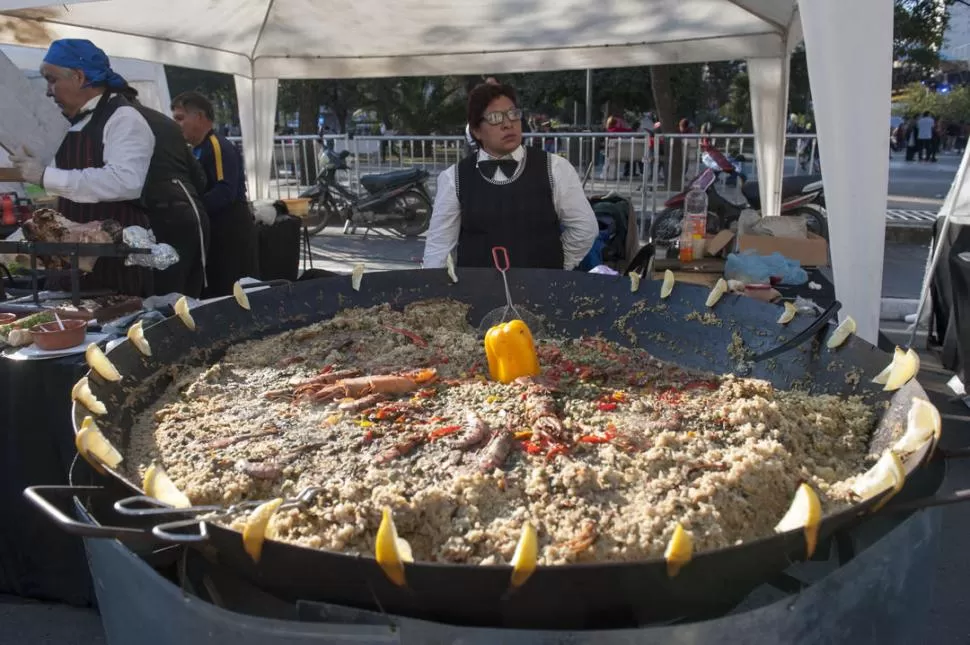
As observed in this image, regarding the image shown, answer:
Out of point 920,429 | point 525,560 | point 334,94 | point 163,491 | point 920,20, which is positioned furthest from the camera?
point 334,94

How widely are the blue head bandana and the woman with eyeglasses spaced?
1534mm

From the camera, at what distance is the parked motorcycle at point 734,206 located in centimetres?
681

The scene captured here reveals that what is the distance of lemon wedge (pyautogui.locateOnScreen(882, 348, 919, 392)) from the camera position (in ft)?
5.22

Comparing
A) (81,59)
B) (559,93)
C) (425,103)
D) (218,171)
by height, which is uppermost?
Result: (559,93)

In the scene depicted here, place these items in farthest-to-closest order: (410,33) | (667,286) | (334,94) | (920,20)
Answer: (334,94) < (920,20) < (410,33) < (667,286)

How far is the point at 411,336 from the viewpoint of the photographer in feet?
7.44

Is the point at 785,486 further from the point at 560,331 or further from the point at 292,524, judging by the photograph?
the point at 560,331

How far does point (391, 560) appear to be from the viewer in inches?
39.9

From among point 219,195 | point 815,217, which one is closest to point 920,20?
point 815,217

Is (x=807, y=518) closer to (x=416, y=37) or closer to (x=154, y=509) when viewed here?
(x=154, y=509)

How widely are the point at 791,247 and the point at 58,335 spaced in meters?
3.82

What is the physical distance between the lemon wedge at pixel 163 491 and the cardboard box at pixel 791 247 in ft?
12.4

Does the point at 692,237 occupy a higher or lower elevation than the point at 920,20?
lower

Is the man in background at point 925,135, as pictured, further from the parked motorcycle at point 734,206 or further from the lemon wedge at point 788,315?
the lemon wedge at point 788,315
